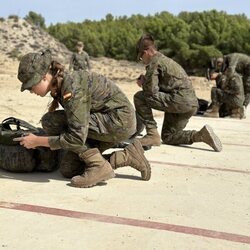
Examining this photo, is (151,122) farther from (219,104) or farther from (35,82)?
(219,104)

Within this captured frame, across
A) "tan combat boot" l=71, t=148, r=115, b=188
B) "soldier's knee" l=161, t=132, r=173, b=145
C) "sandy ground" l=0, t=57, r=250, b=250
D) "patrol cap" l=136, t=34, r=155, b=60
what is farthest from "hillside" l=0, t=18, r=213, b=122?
"tan combat boot" l=71, t=148, r=115, b=188

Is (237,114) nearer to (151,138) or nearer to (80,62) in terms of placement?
(151,138)

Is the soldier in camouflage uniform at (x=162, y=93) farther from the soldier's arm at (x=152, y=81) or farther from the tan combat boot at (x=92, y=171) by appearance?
the tan combat boot at (x=92, y=171)

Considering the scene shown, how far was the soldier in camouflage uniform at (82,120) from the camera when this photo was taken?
3.88m

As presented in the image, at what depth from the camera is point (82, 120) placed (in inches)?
154

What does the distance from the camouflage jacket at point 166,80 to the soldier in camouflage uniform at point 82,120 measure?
5.18ft

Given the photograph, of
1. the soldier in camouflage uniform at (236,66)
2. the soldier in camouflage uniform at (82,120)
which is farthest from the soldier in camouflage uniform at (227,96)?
the soldier in camouflage uniform at (82,120)

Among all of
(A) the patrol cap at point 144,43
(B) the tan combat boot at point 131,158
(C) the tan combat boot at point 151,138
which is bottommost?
(C) the tan combat boot at point 151,138

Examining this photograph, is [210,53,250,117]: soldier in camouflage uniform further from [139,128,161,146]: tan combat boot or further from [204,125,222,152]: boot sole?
[139,128,161,146]: tan combat boot

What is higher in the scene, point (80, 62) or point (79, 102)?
point (79, 102)

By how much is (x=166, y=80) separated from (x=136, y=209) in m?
2.59

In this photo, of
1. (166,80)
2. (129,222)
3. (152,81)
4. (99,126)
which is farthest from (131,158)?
(166,80)

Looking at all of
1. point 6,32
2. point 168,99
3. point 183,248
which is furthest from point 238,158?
point 6,32

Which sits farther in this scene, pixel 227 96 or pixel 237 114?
pixel 237 114
